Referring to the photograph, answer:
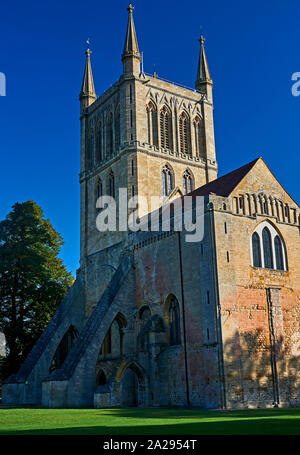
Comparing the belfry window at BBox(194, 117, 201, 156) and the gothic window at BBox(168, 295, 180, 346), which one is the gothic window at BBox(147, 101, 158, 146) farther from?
the gothic window at BBox(168, 295, 180, 346)

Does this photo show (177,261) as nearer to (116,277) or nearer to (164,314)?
(164,314)

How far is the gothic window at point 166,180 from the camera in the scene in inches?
1738

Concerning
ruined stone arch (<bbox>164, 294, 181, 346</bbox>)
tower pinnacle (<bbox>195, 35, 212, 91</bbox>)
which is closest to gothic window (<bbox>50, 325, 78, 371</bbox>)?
ruined stone arch (<bbox>164, 294, 181, 346</bbox>)

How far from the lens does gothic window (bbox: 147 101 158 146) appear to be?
44.7 meters

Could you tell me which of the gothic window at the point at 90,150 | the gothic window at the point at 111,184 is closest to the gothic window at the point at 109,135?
the gothic window at the point at 111,184

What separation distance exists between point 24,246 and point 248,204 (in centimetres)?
2158

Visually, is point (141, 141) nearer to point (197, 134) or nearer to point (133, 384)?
point (197, 134)

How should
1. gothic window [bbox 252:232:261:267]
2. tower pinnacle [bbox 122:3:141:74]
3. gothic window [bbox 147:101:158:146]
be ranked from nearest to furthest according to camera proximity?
gothic window [bbox 252:232:261:267]
gothic window [bbox 147:101:158:146]
tower pinnacle [bbox 122:3:141:74]

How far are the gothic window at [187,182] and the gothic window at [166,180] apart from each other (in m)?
1.47

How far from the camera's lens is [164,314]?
3422 centimetres

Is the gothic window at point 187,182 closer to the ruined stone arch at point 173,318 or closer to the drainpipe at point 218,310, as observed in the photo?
the ruined stone arch at point 173,318

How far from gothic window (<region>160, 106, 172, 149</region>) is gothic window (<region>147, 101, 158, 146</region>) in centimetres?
63

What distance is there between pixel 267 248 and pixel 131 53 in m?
22.0

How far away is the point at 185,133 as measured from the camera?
47.7 meters
